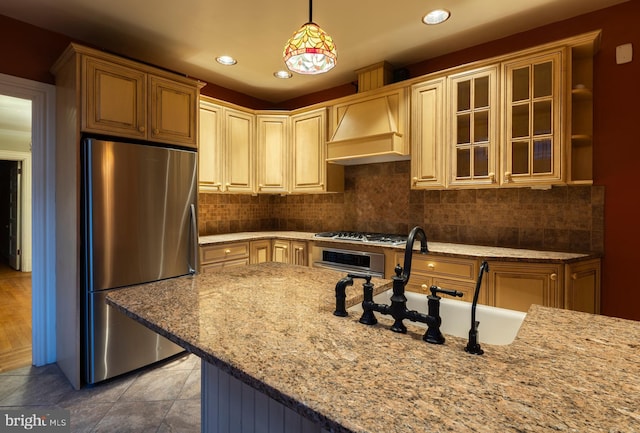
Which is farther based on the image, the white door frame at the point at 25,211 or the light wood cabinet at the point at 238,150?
the white door frame at the point at 25,211

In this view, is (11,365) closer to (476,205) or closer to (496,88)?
(476,205)

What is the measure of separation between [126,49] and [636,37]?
396 centimetres

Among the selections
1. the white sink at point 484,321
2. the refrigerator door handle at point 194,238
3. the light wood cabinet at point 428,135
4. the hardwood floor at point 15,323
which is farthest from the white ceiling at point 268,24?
the hardwood floor at point 15,323

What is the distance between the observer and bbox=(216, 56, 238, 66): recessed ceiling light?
313cm

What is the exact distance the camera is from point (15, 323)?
3.40 meters

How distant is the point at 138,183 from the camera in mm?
2439

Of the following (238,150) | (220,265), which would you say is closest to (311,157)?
(238,150)

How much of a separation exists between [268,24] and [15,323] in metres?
3.86

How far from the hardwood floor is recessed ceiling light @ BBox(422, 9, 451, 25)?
4099mm

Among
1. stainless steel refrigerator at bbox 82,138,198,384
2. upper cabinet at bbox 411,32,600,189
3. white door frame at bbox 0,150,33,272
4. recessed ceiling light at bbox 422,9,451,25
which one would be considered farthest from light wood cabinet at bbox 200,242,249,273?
white door frame at bbox 0,150,33,272

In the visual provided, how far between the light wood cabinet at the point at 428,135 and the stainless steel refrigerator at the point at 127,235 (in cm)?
198

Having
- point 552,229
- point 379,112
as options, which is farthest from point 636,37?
point 379,112

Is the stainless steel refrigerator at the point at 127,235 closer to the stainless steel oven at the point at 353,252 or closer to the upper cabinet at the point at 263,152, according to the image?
the upper cabinet at the point at 263,152

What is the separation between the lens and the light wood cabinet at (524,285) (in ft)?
7.14
